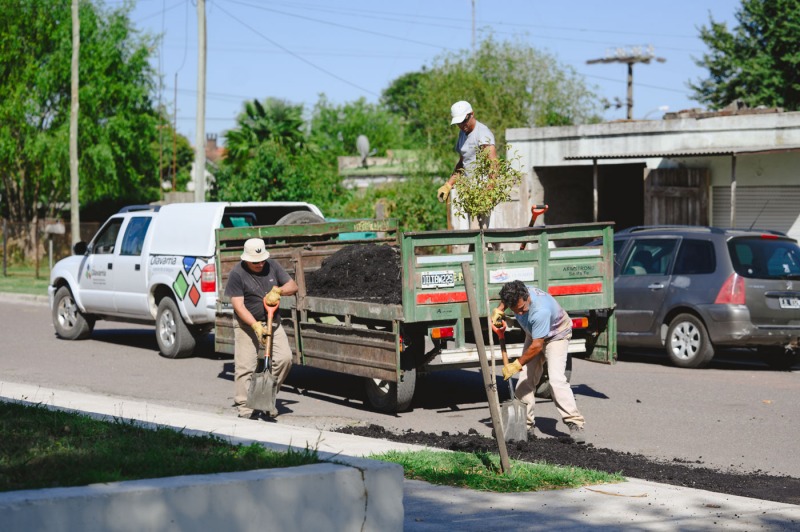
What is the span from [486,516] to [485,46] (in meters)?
40.2

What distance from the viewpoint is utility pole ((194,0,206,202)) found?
24969 millimetres

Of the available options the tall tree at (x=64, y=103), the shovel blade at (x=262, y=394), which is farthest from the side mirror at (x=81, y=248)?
the tall tree at (x=64, y=103)

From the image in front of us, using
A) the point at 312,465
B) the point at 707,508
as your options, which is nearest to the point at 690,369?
the point at 707,508

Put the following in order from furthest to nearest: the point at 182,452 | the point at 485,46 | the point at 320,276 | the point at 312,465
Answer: the point at 485,46, the point at 320,276, the point at 182,452, the point at 312,465

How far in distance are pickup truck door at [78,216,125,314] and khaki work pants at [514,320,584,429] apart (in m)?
8.73

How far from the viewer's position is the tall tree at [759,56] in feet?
122

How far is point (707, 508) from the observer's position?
7.01 m

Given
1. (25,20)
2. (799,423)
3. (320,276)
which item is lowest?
(799,423)

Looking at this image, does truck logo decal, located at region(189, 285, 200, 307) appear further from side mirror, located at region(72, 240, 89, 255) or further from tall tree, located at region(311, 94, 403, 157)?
tall tree, located at region(311, 94, 403, 157)

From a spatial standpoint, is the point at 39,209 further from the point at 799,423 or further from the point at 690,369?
the point at 799,423

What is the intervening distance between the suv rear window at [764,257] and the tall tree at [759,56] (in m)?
24.1

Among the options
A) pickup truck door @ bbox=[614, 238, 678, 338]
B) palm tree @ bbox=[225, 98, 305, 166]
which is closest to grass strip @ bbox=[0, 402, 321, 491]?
pickup truck door @ bbox=[614, 238, 678, 338]

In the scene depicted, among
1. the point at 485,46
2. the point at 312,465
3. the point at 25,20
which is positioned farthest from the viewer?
the point at 485,46

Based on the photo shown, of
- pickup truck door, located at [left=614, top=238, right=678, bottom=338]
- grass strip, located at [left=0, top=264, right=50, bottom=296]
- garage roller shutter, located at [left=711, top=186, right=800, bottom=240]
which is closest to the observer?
pickup truck door, located at [left=614, top=238, right=678, bottom=338]
